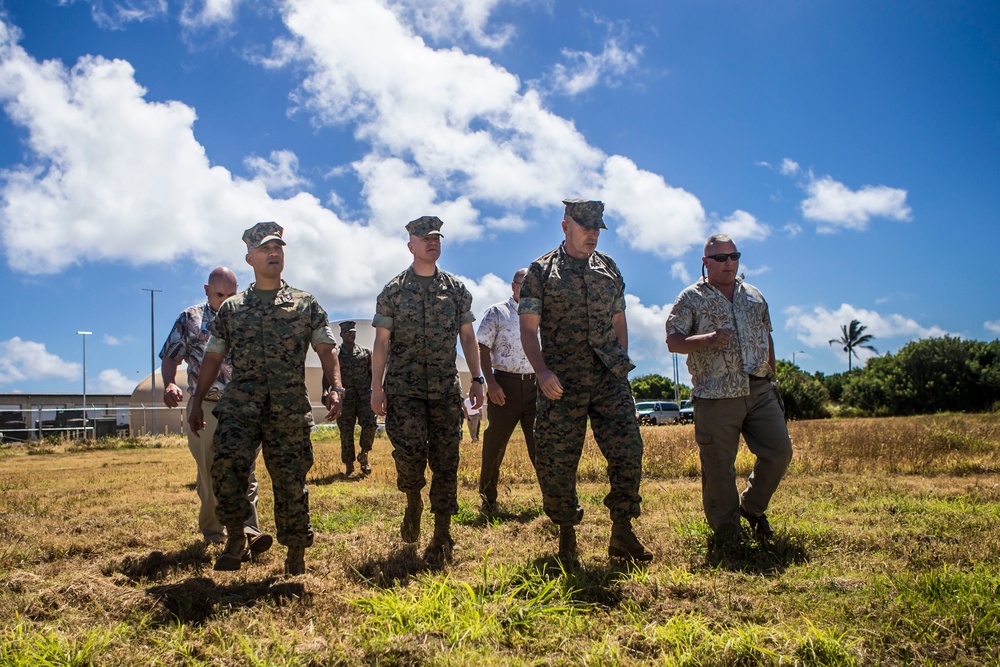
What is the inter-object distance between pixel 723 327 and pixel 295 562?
3072mm

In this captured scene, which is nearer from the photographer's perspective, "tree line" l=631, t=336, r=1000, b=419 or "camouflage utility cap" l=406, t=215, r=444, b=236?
"camouflage utility cap" l=406, t=215, r=444, b=236

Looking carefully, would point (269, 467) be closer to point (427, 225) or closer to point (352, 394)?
point (427, 225)

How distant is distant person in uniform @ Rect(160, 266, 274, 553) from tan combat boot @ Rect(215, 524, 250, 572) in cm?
69

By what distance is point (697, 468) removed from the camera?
358 inches

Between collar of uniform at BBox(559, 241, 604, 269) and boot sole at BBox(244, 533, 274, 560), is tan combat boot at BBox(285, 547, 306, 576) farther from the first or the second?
collar of uniform at BBox(559, 241, 604, 269)

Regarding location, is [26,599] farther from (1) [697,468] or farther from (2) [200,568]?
(1) [697,468]

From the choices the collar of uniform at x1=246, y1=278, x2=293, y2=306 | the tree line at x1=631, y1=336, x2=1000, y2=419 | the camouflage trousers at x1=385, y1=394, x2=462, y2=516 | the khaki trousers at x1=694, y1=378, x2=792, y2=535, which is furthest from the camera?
the tree line at x1=631, y1=336, x2=1000, y2=419

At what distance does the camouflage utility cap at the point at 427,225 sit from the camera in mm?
5085

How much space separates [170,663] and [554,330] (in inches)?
105

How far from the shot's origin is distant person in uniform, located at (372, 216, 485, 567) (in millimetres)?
4969

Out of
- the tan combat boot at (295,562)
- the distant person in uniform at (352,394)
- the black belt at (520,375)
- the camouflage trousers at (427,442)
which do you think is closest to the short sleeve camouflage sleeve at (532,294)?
the camouflage trousers at (427,442)

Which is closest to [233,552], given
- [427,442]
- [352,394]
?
[427,442]

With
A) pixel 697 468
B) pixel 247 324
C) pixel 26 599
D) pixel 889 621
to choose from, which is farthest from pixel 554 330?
pixel 697 468

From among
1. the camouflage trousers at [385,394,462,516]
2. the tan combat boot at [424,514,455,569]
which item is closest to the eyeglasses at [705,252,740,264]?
the camouflage trousers at [385,394,462,516]
